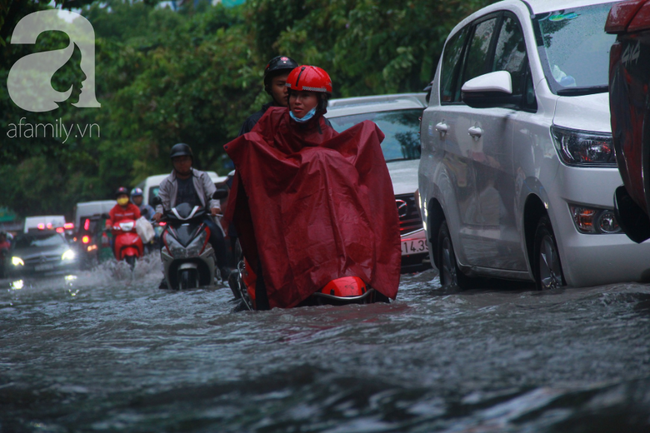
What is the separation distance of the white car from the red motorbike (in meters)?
10.4

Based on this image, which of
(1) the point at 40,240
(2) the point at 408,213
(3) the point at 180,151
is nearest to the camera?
(2) the point at 408,213

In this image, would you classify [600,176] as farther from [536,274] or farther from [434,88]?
[434,88]

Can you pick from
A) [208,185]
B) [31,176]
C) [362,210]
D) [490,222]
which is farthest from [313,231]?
[31,176]

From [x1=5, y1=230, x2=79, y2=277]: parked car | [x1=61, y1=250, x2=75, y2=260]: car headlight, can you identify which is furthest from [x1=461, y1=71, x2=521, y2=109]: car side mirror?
[x1=61, y1=250, x2=75, y2=260]: car headlight

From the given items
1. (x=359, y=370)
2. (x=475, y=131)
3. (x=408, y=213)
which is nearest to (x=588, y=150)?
(x=475, y=131)

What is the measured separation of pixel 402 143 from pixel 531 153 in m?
5.60

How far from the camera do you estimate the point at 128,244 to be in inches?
663

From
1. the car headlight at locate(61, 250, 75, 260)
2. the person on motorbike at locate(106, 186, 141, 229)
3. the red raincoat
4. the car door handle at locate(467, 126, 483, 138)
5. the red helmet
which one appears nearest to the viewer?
the red raincoat

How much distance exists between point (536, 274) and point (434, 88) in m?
2.57

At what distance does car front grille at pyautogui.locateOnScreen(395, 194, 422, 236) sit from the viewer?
10000 millimetres

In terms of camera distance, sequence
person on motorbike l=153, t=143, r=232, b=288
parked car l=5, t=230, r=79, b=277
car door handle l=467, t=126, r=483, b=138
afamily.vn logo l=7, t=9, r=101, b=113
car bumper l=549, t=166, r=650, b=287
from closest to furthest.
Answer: car bumper l=549, t=166, r=650, b=287 < car door handle l=467, t=126, r=483, b=138 < person on motorbike l=153, t=143, r=232, b=288 < afamily.vn logo l=7, t=9, r=101, b=113 < parked car l=5, t=230, r=79, b=277

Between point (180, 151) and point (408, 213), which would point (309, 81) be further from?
point (180, 151)

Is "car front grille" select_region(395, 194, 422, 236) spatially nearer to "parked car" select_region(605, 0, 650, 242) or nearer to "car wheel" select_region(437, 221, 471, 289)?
"car wheel" select_region(437, 221, 471, 289)

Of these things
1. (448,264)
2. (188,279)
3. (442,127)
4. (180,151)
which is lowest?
(188,279)
